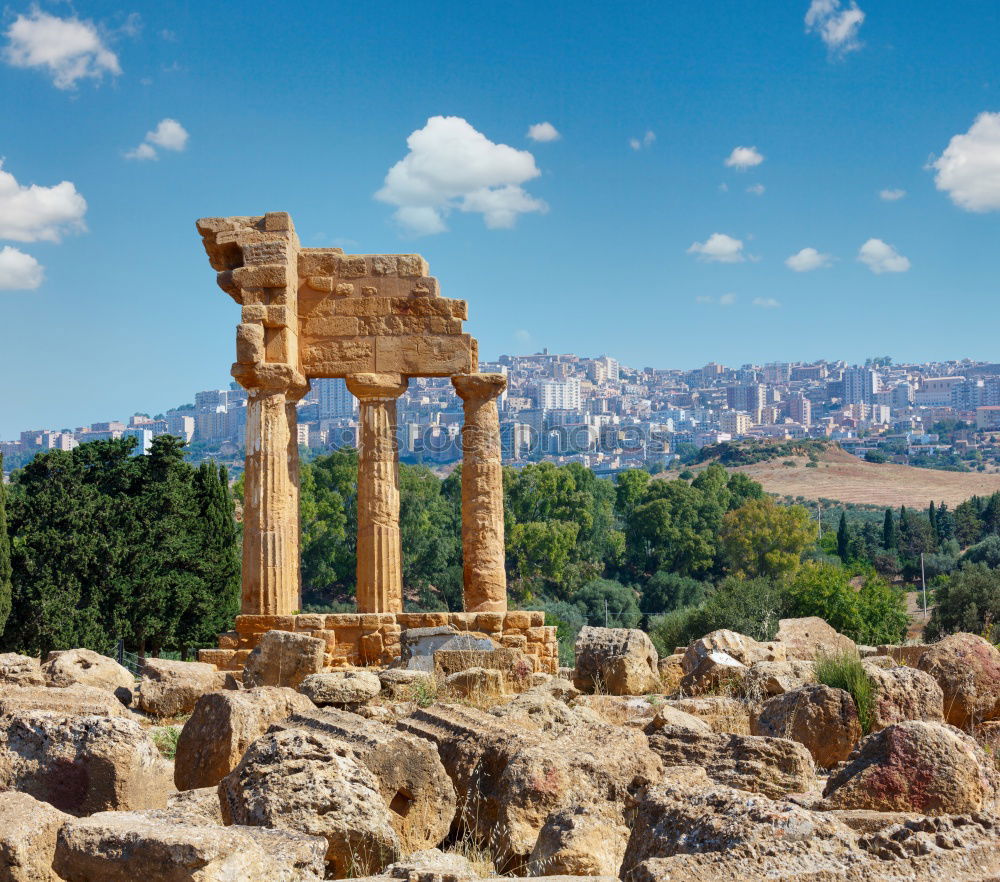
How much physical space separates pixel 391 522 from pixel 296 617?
2674 mm

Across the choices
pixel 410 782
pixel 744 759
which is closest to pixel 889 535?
pixel 744 759

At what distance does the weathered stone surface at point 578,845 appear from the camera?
5.62 m

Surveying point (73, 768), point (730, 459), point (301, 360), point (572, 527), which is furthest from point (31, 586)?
point (730, 459)

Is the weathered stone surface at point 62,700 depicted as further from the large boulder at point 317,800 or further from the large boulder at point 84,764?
the large boulder at point 317,800

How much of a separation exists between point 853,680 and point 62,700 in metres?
6.39

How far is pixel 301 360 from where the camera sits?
743 inches

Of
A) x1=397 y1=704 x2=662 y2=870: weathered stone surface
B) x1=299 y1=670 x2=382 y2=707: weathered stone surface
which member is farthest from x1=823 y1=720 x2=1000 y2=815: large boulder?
x1=299 y1=670 x2=382 y2=707: weathered stone surface

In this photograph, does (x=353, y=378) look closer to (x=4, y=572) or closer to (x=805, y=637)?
(x=805, y=637)

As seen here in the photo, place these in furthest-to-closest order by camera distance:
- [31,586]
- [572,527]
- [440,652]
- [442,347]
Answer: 1. [572,527]
2. [31,586]
3. [442,347]
4. [440,652]

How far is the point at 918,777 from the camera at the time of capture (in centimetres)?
649

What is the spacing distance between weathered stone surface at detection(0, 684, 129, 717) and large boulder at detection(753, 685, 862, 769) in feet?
16.5

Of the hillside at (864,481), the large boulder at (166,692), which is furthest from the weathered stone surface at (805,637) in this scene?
the hillside at (864,481)

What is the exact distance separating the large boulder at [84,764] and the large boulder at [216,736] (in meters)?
0.75

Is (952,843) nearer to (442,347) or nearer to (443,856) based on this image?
(443,856)
